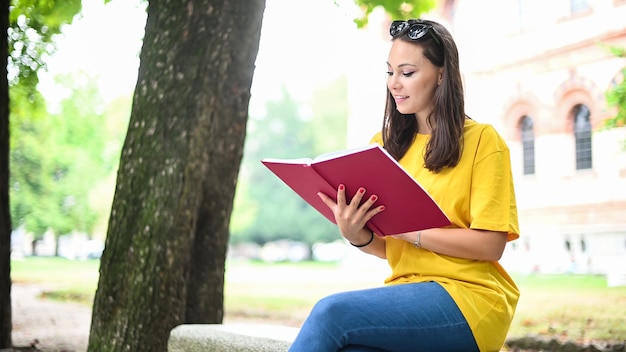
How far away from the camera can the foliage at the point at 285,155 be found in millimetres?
31406

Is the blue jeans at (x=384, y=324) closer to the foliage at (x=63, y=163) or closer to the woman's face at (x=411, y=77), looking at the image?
the woman's face at (x=411, y=77)

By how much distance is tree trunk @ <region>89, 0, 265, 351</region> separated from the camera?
11.3 feet

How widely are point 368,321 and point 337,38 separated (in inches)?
927

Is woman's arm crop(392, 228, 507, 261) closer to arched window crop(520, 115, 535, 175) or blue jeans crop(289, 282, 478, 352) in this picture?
blue jeans crop(289, 282, 478, 352)

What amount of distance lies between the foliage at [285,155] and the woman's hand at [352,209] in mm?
28680

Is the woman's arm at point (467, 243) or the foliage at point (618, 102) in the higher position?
the foliage at point (618, 102)

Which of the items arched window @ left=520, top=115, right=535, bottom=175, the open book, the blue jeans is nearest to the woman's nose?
the open book

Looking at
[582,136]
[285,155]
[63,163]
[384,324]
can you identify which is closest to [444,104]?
[384,324]

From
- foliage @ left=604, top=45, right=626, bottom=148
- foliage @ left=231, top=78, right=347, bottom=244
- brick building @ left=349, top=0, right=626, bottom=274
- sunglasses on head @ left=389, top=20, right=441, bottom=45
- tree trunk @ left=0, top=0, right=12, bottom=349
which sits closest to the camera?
sunglasses on head @ left=389, top=20, right=441, bottom=45

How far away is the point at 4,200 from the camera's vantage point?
16.9 ft

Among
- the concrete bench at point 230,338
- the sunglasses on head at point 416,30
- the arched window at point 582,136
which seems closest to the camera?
the sunglasses on head at point 416,30

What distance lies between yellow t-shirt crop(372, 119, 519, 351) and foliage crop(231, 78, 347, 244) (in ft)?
94.2

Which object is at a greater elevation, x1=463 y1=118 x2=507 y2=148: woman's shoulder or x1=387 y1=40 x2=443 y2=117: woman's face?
x1=387 y1=40 x2=443 y2=117: woman's face

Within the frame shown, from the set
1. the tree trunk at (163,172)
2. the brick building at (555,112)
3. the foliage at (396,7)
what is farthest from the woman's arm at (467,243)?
the brick building at (555,112)
